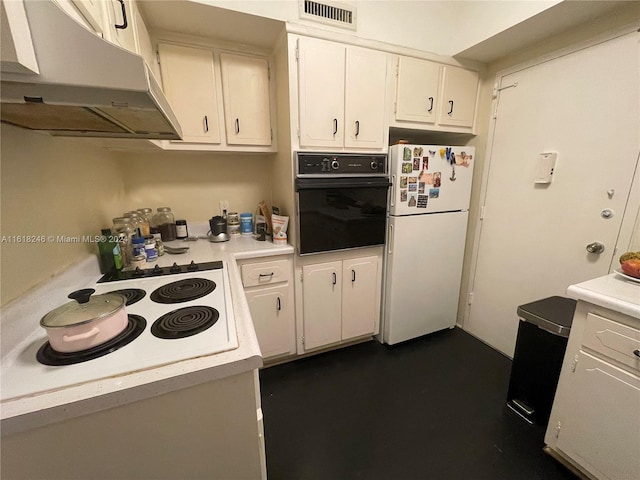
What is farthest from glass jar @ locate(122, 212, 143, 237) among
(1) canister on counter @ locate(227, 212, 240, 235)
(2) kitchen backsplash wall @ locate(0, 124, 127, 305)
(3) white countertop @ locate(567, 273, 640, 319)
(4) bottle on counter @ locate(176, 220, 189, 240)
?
(3) white countertop @ locate(567, 273, 640, 319)

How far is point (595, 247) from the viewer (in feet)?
4.91

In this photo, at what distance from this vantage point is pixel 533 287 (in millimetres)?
1835

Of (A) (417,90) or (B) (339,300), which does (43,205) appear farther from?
(A) (417,90)

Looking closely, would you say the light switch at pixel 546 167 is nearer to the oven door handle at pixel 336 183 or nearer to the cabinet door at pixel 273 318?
the oven door handle at pixel 336 183

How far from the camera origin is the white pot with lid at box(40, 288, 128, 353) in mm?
643

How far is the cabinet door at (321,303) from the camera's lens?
185cm

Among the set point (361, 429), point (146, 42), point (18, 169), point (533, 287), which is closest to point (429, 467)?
point (361, 429)

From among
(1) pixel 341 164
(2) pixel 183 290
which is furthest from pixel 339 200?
(2) pixel 183 290

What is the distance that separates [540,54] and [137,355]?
2588 mm

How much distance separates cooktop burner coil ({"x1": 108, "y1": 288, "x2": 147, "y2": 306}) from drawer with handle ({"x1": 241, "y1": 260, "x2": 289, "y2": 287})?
0.64 metres

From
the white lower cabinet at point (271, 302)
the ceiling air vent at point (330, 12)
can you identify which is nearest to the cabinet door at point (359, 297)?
the white lower cabinet at point (271, 302)

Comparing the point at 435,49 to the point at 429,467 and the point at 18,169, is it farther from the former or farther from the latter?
the point at 429,467

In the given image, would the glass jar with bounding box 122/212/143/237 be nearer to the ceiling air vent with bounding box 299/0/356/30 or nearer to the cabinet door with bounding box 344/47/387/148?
the cabinet door with bounding box 344/47/387/148

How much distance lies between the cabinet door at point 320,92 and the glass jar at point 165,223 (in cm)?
111
